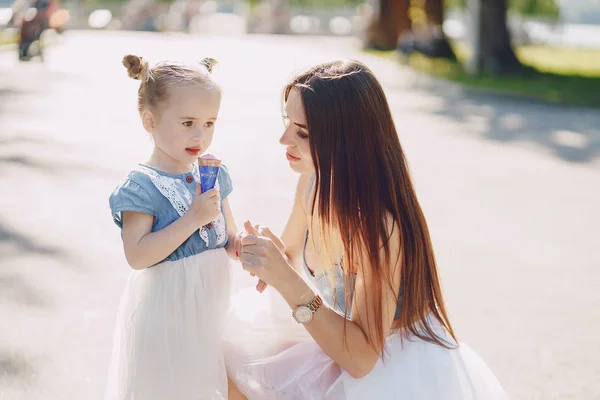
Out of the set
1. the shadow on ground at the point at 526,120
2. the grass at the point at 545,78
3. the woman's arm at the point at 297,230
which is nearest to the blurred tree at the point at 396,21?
the grass at the point at 545,78

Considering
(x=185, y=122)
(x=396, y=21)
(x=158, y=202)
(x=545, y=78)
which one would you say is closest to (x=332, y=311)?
(x=158, y=202)

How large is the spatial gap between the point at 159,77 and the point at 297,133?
0.45 metres

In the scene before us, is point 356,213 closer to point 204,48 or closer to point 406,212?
point 406,212

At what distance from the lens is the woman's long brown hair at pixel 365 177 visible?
2.52 m

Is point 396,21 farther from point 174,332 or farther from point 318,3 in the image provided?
point 318,3

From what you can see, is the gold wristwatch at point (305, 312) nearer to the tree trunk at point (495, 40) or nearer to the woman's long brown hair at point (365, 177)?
the woman's long brown hair at point (365, 177)

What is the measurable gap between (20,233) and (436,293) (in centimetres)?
400

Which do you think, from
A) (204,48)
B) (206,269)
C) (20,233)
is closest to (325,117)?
(206,269)

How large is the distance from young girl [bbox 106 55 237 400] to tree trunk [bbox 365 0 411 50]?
2655cm

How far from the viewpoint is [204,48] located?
26641 millimetres

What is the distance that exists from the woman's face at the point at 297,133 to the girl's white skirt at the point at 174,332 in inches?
15.3

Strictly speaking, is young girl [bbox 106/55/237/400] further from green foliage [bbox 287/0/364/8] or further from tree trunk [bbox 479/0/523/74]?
green foliage [bbox 287/0/364/8]

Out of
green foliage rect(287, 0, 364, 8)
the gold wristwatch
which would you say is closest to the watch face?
the gold wristwatch

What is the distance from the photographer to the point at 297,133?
268 cm
